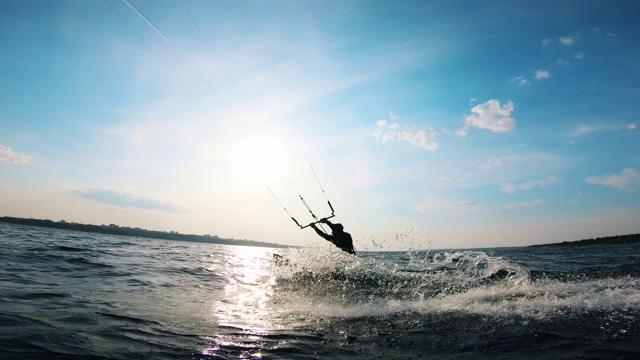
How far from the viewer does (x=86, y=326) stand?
23.5ft

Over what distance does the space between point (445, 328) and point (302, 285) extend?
30.3ft

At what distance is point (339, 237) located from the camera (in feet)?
65.6

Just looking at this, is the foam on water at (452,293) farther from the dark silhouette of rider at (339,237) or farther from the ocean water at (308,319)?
the dark silhouette of rider at (339,237)

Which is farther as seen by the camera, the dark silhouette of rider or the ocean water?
the dark silhouette of rider

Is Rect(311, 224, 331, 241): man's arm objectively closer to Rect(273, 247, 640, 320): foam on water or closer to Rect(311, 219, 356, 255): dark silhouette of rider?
Rect(311, 219, 356, 255): dark silhouette of rider

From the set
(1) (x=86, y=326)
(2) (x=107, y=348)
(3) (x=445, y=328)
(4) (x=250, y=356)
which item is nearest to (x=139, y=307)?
(1) (x=86, y=326)

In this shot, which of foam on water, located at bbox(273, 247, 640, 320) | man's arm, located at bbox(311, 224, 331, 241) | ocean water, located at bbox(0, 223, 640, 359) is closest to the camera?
ocean water, located at bbox(0, 223, 640, 359)

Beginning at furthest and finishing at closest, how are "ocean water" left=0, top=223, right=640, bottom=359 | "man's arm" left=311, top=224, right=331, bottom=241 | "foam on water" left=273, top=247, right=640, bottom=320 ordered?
1. "man's arm" left=311, top=224, right=331, bottom=241
2. "foam on water" left=273, top=247, right=640, bottom=320
3. "ocean water" left=0, top=223, right=640, bottom=359

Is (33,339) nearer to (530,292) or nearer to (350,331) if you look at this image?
(350,331)

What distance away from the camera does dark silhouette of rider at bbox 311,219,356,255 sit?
64.8 ft

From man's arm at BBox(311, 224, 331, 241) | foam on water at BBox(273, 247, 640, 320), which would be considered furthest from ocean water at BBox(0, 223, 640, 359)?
man's arm at BBox(311, 224, 331, 241)

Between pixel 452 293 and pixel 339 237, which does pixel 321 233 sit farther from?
pixel 452 293

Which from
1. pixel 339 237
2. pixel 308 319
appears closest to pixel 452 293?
pixel 308 319

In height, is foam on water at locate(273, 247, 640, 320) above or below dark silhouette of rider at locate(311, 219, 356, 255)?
below
